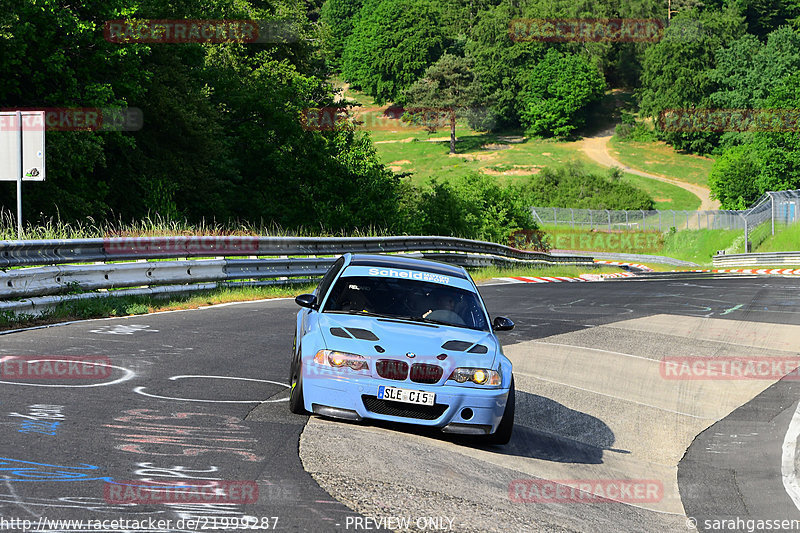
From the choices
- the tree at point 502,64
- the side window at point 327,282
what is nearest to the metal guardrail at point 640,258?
the side window at point 327,282

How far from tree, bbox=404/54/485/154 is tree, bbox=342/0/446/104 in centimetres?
1019

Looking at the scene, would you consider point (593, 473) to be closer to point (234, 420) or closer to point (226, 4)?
point (234, 420)

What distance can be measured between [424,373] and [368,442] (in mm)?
748

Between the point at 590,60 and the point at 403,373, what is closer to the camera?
the point at 403,373

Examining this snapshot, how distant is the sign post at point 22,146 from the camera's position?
603 inches

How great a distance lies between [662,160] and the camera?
408ft

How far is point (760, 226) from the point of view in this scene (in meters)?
65.2

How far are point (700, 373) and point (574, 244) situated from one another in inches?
2453

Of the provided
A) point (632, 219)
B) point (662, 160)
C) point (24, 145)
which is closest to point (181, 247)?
point (24, 145)

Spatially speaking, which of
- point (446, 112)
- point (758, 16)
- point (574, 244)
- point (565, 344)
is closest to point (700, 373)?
point (565, 344)

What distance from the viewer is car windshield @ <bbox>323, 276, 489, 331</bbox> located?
9.00m

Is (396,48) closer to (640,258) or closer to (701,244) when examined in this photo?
(701,244)

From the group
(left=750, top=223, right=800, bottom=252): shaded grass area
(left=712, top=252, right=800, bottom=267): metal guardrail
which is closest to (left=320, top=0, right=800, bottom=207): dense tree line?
(left=750, top=223, right=800, bottom=252): shaded grass area

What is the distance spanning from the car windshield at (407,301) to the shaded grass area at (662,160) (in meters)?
111
